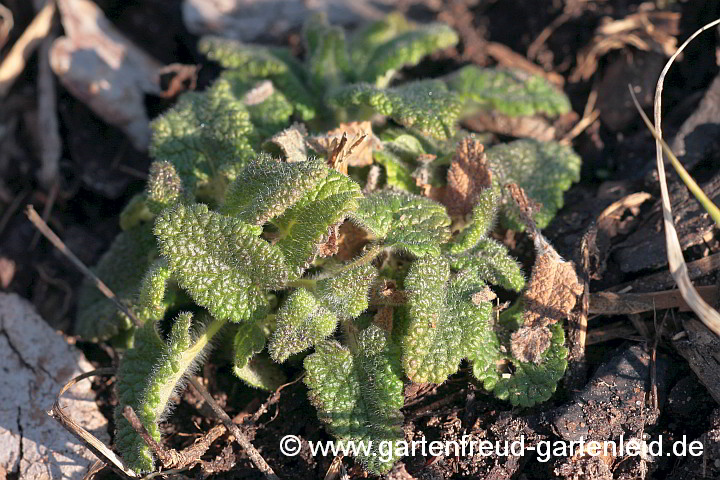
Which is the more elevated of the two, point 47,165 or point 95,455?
point 47,165

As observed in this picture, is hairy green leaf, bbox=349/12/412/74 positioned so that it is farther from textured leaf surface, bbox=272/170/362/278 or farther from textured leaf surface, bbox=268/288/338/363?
textured leaf surface, bbox=268/288/338/363

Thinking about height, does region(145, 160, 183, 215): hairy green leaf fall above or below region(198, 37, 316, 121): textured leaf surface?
below

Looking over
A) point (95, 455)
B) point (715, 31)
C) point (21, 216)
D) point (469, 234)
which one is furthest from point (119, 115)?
point (715, 31)

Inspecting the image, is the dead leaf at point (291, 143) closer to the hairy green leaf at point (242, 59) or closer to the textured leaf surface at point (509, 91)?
the hairy green leaf at point (242, 59)

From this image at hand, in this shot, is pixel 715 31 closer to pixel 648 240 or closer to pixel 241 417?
pixel 648 240

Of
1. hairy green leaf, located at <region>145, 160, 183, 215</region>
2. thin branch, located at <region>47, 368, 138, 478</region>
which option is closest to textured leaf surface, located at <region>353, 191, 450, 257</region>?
hairy green leaf, located at <region>145, 160, 183, 215</region>

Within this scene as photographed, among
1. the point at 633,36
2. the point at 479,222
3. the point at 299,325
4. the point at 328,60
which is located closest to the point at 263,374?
the point at 299,325

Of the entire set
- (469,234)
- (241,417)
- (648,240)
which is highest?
(469,234)
